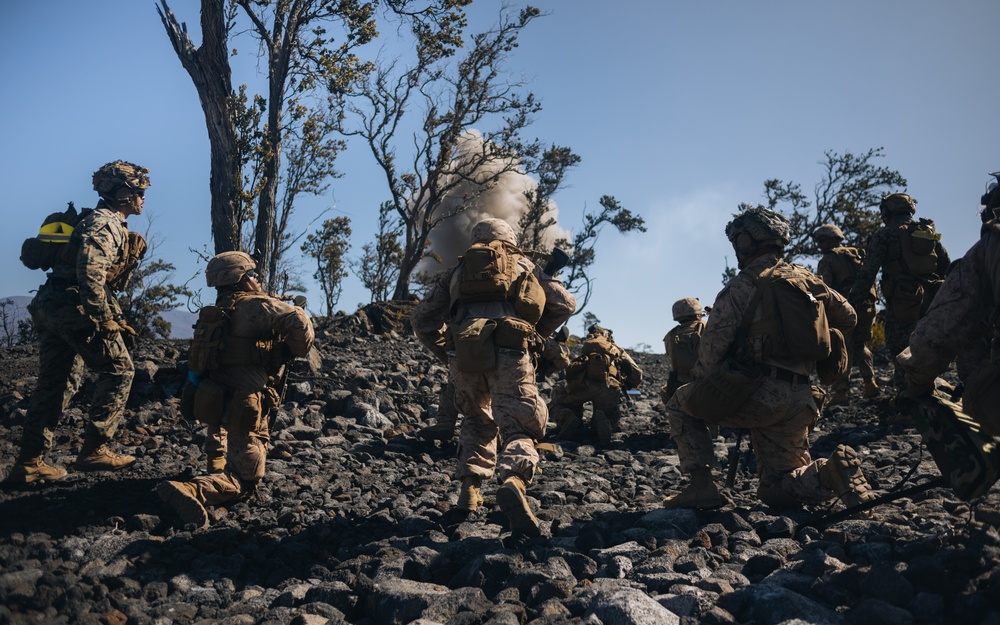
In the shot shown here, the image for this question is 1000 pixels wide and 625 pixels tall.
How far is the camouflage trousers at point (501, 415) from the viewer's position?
5214 mm

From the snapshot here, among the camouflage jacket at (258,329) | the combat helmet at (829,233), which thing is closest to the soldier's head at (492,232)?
the camouflage jacket at (258,329)

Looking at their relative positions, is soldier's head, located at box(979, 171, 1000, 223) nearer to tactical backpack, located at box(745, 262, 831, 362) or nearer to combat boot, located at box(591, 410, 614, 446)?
tactical backpack, located at box(745, 262, 831, 362)

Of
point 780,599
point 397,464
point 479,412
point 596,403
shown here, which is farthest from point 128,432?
point 780,599

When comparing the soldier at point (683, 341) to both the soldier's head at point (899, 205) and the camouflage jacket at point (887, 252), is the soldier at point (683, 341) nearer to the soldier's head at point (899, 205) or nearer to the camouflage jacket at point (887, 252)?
the camouflage jacket at point (887, 252)

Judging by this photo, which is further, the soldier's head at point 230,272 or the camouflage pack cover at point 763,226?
the soldier's head at point 230,272

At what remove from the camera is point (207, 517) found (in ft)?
17.1

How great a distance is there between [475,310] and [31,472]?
3.72 m

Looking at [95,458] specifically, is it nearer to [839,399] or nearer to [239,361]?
[239,361]

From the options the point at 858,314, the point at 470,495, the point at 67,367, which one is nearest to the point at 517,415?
the point at 470,495

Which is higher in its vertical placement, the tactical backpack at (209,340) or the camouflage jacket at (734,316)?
the camouflage jacket at (734,316)

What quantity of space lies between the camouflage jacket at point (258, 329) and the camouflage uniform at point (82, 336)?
1.14 metres

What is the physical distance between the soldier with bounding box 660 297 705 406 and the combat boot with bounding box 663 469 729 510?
333 cm

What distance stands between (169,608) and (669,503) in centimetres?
311

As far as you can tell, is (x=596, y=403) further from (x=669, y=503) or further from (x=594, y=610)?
(x=594, y=610)
